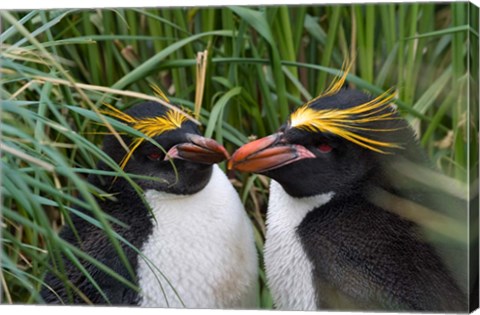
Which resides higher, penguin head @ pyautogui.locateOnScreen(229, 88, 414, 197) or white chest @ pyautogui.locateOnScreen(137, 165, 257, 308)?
penguin head @ pyautogui.locateOnScreen(229, 88, 414, 197)

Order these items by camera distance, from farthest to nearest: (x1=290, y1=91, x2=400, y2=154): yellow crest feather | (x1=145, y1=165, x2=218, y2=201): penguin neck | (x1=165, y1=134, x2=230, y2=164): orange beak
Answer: (x1=145, y1=165, x2=218, y2=201): penguin neck → (x1=165, y1=134, x2=230, y2=164): orange beak → (x1=290, y1=91, x2=400, y2=154): yellow crest feather

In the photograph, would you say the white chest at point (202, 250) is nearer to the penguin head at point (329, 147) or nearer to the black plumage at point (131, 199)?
the black plumage at point (131, 199)

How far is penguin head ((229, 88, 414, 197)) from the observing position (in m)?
2.27

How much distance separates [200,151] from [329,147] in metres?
0.34

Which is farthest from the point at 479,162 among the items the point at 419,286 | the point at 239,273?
the point at 239,273

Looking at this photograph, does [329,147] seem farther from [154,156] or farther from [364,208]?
[154,156]

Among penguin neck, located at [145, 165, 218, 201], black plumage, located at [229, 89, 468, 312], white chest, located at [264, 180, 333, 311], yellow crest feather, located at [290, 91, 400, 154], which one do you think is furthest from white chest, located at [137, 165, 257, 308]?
yellow crest feather, located at [290, 91, 400, 154]

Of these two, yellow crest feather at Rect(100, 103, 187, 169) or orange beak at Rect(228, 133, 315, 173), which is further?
yellow crest feather at Rect(100, 103, 187, 169)

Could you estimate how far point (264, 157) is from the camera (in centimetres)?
226

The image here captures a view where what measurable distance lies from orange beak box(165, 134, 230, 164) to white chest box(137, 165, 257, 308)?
0.12 meters

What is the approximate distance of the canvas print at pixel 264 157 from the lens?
7.48 feet

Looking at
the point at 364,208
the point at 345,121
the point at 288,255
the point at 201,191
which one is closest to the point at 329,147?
the point at 345,121

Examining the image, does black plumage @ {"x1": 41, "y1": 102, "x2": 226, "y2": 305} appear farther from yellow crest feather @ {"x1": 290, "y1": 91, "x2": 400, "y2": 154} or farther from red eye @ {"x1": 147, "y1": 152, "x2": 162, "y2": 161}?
yellow crest feather @ {"x1": 290, "y1": 91, "x2": 400, "y2": 154}

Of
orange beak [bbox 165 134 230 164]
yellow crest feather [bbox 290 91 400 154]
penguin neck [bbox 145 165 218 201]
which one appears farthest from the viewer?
penguin neck [bbox 145 165 218 201]
